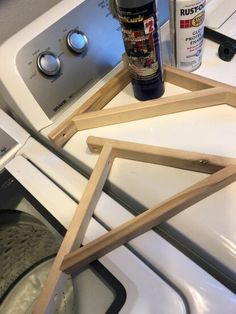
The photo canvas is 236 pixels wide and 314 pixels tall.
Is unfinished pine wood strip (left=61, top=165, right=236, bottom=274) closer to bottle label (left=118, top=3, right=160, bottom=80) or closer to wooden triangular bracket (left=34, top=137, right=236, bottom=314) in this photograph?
wooden triangular bracket (left=34, top=137, right=236, bottom=314)

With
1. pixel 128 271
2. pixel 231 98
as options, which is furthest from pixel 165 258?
pixel 231 98

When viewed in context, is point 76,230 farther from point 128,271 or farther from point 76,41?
point 76,41

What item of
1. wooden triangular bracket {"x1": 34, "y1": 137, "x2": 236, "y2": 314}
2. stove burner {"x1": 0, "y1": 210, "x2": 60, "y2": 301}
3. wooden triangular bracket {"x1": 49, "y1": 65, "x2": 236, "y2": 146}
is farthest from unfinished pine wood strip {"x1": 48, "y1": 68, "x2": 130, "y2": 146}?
stove burner {"x1": 0, "y1": 210, "x2": 60, "y2": 301}

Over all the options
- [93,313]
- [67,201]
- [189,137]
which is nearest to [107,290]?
[93,313]

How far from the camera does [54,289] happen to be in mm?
381

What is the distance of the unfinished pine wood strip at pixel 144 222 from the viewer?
0.38 m

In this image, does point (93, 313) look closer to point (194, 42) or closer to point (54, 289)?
point (54, 289)

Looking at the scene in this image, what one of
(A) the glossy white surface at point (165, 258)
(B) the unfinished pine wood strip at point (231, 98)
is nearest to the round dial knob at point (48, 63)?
(A) the glossy white surface at point (165, 258)

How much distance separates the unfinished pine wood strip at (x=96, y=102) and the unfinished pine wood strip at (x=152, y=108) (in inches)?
0.6

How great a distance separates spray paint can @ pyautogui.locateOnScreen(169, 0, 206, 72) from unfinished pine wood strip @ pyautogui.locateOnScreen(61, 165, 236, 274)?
8.8 inches

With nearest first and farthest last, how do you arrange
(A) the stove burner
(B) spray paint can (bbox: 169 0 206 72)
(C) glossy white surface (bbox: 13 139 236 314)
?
(C) glossy white surface (bbox: 13 139 236 314), (B) spray paint can (bbox: 169 0 206 72), (A) the stove burner

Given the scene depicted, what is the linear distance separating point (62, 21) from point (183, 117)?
25 cm

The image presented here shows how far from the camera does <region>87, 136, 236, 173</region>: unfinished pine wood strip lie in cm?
41

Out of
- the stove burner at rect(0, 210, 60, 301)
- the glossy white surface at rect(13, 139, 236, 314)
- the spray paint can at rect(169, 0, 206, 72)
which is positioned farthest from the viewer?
the stove burner at rect(0, 210, 60, 301)
